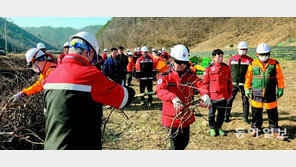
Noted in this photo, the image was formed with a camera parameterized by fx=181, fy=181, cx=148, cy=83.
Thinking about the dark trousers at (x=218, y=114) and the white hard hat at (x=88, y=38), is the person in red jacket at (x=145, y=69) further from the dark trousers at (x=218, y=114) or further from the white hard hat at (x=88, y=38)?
the white hard hat at (x=88, y=38)

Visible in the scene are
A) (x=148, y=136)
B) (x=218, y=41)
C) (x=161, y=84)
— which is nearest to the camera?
(x=161, y=84)

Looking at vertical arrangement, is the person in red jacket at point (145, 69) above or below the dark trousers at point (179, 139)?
above

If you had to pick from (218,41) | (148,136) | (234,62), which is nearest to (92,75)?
(148,136)

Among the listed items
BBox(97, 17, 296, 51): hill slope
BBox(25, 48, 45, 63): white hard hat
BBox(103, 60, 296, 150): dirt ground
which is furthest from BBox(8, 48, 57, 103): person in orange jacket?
BBox(97, 17, 296, 51): hill slope

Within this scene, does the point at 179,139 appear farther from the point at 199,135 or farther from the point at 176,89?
the point at 199,135

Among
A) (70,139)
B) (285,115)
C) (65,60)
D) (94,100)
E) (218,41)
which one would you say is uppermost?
(218,41)

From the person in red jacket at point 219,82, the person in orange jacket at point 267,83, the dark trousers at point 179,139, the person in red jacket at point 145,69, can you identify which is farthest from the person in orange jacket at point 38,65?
the person in orange jacket at point 267,83

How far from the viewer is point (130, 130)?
5004mm

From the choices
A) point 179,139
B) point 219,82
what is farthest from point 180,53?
point 219,82

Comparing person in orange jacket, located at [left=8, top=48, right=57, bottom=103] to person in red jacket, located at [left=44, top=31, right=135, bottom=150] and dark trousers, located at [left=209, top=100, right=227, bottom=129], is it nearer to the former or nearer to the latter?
person in red jacket, located at [left=44, top=31, right=135, bottom=150]

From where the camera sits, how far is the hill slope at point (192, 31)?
115ft

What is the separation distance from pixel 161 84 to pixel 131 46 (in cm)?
5167

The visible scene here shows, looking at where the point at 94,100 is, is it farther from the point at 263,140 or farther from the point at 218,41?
the point at 218,41

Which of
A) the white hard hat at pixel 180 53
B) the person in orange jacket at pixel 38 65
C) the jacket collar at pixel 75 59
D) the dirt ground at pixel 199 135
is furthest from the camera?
the dirt ground at pixel 199 135
